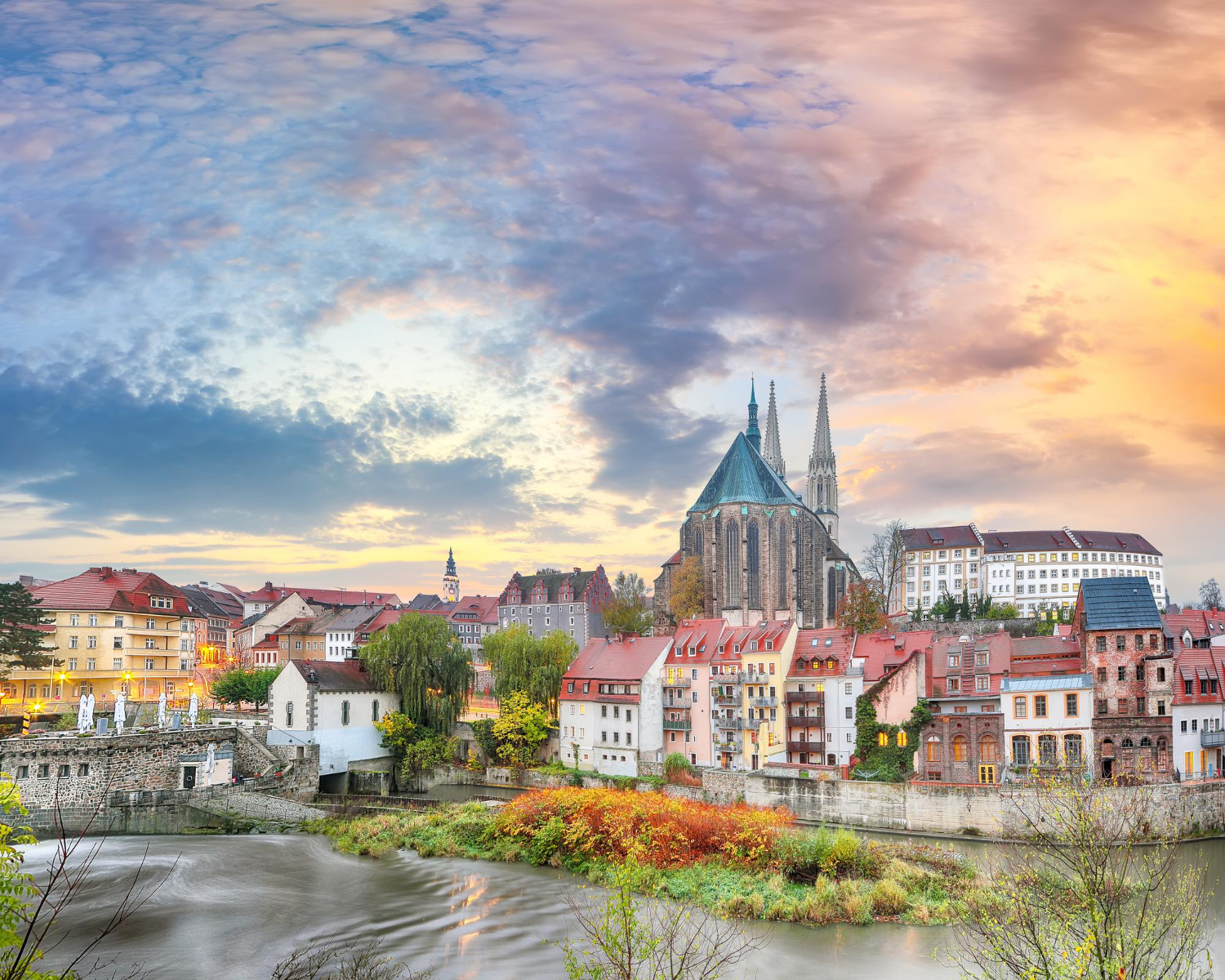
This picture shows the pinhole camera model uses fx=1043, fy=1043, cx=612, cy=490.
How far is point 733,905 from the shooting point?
33031 millimetres

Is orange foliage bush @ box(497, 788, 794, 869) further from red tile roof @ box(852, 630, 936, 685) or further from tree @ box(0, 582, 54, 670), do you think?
tree @ box(0, 582, 54, 670)

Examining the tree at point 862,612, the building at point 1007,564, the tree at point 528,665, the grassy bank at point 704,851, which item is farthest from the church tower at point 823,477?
the grassy bank at point 704,851

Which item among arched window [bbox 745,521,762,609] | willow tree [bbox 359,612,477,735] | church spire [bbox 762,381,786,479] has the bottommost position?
willow tree [bbox 359,612,477,735]

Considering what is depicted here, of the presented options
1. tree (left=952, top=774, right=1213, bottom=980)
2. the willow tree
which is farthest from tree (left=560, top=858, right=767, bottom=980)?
the willow tree

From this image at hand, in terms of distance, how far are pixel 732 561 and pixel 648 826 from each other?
70432 millimetres

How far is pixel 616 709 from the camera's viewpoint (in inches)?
2330

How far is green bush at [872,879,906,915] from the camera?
3303 centimetres

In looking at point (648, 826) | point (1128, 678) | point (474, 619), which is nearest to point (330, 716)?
point (648, 826)

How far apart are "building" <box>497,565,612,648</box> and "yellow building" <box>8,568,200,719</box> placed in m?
44.4

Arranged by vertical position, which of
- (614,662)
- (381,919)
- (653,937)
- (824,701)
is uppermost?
(614,662)

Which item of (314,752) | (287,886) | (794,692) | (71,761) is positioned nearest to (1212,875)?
(794,692)

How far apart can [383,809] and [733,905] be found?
20.9 metres

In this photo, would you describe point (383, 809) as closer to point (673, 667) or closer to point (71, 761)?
point (71, 761)

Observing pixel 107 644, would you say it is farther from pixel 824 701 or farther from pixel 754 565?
pixel 754 565
